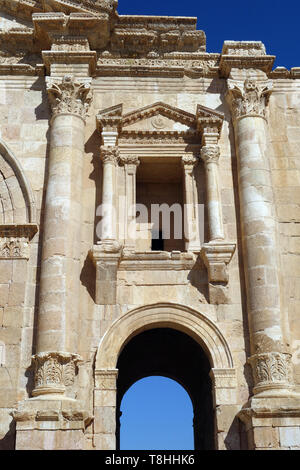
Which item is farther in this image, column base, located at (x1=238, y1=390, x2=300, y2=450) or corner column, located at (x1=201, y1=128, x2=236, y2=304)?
corner column, located at (x1=201, y1=128, x2=236, y2=304)

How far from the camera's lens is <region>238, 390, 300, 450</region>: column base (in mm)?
11133

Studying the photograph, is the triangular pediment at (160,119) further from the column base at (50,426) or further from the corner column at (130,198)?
the column base at (50,426)

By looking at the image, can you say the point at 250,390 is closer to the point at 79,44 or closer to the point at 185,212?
the point at 185,212

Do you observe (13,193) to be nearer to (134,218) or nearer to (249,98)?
(134,218)

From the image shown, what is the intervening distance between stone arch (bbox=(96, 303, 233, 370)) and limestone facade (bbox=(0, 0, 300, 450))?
31 mm

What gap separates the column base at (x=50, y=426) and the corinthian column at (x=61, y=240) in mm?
438

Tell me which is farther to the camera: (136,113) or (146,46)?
(146,46)

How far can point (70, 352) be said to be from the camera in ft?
39.9

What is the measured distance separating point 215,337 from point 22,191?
5.91 m

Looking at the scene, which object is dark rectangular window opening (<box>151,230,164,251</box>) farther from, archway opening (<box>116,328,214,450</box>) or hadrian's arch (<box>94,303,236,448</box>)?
archway opening (<box>116,328,214,450</box>)

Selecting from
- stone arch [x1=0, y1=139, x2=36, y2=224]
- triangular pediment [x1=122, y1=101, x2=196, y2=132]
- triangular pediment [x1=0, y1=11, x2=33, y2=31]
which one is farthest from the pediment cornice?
triangular pediment [x1=0, y1=11, x2=33, y2=31]
